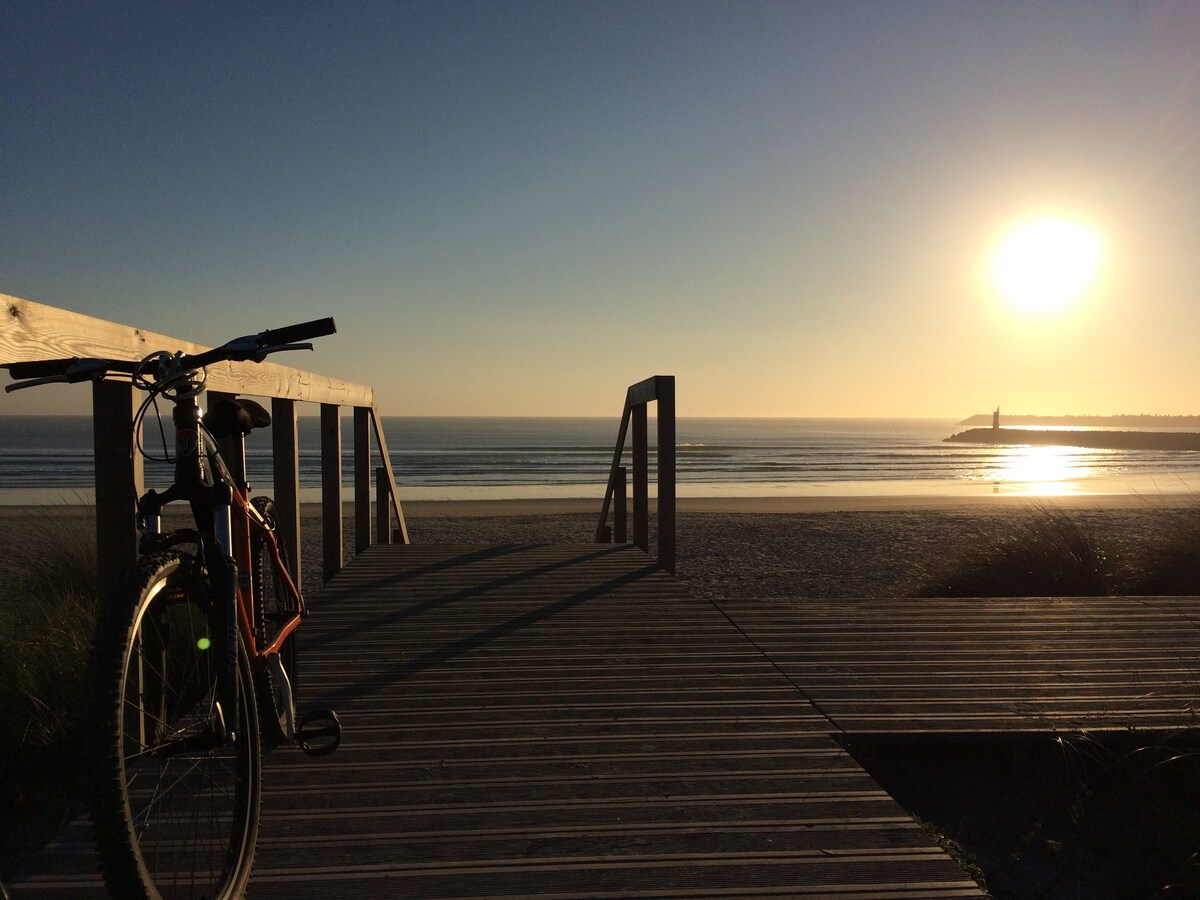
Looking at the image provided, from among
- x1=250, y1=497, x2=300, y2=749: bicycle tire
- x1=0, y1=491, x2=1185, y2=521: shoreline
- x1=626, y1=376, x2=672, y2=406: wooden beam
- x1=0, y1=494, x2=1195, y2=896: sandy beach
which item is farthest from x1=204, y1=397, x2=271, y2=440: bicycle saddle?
x1=0, y1=491, x2=1185, y2=521: shoreline

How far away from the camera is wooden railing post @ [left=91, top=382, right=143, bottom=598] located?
2094 mm

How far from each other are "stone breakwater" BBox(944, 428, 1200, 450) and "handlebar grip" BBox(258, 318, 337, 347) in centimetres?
5711

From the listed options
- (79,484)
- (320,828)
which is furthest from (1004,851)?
(79,484)

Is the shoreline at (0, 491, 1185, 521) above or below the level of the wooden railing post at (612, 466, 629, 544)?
below

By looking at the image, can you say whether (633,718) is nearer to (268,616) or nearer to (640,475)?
(268,616)

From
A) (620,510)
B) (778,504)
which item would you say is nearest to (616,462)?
(620,510)

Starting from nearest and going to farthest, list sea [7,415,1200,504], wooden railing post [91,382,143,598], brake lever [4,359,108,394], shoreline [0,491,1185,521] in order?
brake lever [4,359,108,394], wooden railing post [91,382,143,598], shoreline [0,491,1185,521], sea [7,415,1200,504]

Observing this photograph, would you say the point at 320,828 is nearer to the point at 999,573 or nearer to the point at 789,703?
the point at 789,703

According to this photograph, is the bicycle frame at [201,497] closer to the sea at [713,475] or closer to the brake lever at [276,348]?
the brake lever at [276,348]

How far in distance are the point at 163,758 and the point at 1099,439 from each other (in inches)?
2803

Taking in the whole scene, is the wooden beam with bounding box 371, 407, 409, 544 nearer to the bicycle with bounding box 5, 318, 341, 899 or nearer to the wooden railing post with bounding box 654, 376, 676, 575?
the wooden railing post with bounding box 654, 376, 676, 575

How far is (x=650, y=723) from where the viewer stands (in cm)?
256

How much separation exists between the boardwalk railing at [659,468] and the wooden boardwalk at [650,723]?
2.07 ft

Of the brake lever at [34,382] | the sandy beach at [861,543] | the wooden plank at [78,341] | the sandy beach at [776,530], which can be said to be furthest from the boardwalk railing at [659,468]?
the brake lever at [34,382]
